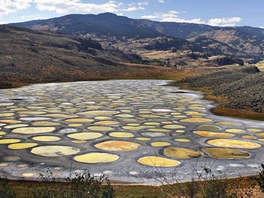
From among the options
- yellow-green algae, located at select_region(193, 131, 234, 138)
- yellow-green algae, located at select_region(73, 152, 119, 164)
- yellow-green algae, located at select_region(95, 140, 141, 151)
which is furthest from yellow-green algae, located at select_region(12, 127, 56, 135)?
yellow-green algae, located at select_region(193, 131, 234, 138)

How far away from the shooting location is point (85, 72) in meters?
89.9

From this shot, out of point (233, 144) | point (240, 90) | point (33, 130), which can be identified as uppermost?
point (240, 90)

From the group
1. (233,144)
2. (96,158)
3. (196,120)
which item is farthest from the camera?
(196,120)

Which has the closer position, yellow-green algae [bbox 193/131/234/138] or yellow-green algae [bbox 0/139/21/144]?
yellow-green algae [bbox 0/139/21/144]

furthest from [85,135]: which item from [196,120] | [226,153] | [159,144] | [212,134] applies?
[196,120]

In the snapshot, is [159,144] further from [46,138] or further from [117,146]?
[46,138]

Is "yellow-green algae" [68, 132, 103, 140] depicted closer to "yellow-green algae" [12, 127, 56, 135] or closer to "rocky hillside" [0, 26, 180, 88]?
"yellow-green algae" [12, 127, 56, 135]

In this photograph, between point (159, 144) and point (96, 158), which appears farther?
point (159, 144)

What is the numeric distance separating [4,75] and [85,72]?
2514 cm

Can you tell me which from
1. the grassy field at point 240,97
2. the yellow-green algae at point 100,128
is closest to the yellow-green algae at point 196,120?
the grassy field at point 240,97

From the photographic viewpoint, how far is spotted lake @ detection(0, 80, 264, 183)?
15.2 meters

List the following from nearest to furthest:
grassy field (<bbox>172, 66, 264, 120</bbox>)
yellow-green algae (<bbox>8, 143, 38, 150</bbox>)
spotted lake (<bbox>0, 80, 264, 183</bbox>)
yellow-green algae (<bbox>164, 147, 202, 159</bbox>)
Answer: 1. spotted lake (<bbox>0, 80, 264, 183</bbox>)
2. yellow-green algae (<bbox>164, 147, 202, 159</bbox>)
3. yellow-green algae (<bbox>8, 143, 38, 150</bbox>)
4. grassy field (<bbox>172, 66, 264, 120</bbox>)

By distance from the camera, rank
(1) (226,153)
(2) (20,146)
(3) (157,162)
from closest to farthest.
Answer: (3) (157,162) < (1) (226,153) < (2) (20,146)

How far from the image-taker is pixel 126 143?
1964 cm
